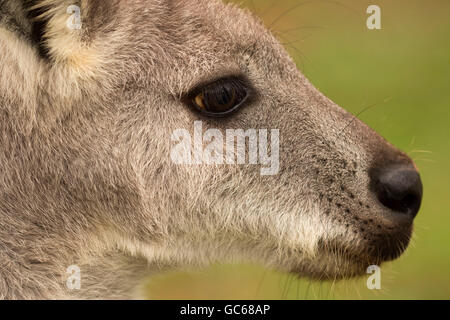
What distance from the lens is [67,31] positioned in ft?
13.7

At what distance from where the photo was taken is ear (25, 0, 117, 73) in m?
4.13

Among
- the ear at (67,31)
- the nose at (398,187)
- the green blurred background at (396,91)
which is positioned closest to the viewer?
the ear at (67,31)

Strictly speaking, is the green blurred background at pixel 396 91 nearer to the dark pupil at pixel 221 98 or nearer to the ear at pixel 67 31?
the dark pupil at pixel 221 98

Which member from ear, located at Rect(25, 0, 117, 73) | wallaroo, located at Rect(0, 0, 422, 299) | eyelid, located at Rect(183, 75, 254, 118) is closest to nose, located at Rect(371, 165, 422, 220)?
wallaroo, located at Rect(0, 0, 422, 299)

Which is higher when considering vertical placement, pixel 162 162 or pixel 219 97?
pixel 219 97

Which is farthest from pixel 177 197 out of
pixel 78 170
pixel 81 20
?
pixel 81 20

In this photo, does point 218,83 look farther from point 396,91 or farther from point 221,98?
point 396,91

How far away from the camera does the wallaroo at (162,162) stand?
4160 millimetres

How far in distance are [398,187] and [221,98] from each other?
1205mm

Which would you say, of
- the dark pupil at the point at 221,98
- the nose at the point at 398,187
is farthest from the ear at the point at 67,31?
the nose at the point at 398,187

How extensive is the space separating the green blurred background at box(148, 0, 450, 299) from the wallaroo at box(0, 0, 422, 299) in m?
4.30

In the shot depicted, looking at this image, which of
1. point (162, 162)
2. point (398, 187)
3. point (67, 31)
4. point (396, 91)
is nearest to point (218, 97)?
point (162, 162)

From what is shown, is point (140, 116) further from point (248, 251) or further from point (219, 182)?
point (248, 251)

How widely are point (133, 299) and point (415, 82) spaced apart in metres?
9.06
